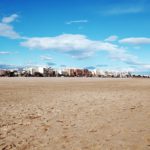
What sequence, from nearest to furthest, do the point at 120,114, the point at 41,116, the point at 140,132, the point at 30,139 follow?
the point at 30,139
the point at 140,132
the point at 41,116
the point at 120,114

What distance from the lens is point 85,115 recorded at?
51.3ft

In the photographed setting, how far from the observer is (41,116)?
15.1 m

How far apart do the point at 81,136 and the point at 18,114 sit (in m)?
5.64

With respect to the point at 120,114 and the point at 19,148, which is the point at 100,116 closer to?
the point at 120,114

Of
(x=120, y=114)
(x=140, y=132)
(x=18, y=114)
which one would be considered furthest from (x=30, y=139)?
(x=120, y=114)

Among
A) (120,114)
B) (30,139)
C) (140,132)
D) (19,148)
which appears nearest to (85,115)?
(120,114)

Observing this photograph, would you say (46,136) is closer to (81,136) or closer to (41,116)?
(81,136)

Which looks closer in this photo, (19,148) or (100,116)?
(19,148)

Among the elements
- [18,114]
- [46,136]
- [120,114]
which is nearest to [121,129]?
[46,136]

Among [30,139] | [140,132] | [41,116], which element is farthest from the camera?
[41,116]

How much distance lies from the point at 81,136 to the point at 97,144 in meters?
1.20

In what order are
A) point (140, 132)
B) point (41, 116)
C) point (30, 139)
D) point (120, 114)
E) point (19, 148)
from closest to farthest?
point (19, 148)
point (30, 139)
point (140, 132)
point (41, 116)
point (120, 114)

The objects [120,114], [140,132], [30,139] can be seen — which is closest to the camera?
[30,139]

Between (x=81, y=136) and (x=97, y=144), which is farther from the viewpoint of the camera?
(x=81, y=136)
